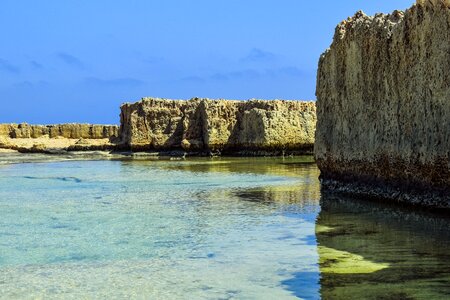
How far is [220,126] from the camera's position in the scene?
147ft

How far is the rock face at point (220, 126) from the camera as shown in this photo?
41.3m

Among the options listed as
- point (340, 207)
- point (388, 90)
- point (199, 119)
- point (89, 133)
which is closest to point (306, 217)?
point (340, 207)

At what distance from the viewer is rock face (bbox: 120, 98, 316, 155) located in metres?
41.3

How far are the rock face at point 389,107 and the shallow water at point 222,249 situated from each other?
678 mm

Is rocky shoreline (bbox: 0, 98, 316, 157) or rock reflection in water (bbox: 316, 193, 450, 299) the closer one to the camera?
rock reflection in water (bbox: 316, 193, 450, 299)

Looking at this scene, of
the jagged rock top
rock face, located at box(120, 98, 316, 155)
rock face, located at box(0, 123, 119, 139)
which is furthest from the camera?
rock face, located at box(0, 123, 119, 139)

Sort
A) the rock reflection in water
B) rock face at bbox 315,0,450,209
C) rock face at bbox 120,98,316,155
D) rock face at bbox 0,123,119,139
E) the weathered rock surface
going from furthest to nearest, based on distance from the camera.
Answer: rock face at bbox 0,123,119,139
the weathered rock surface
rock face at bbox 120,98,316,155
rock face at bbox 315,0,450,209
the rock reflection in water

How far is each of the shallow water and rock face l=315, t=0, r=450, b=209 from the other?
2.22 ft

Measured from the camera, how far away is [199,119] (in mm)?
47594

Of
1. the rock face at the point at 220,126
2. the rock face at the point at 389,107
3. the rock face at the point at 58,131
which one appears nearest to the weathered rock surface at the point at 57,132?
the rock face at the point at 58,131

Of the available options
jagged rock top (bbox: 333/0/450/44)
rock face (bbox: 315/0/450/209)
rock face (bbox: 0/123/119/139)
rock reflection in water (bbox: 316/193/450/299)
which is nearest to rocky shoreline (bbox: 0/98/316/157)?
rock face (bbox: 0/123/119/139)

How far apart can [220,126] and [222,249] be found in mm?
37362

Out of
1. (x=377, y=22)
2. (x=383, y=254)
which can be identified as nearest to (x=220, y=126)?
(x=377, y=22)

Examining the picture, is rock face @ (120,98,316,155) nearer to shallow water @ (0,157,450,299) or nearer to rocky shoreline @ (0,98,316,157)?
rocky shoreline @ (0,98,316,157)
